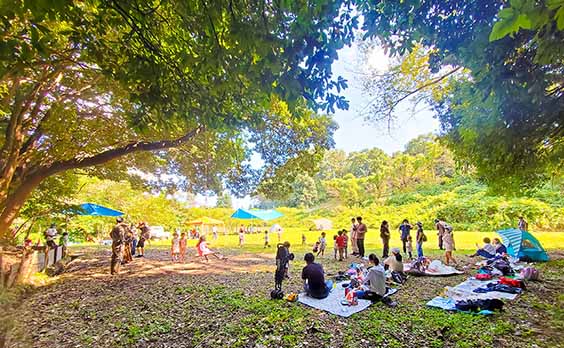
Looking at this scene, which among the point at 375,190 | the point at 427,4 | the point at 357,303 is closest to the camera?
the point at 427,4

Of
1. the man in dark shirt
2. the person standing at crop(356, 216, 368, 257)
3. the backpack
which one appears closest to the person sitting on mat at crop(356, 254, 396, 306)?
the man in dark shirt

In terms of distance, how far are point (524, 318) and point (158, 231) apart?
26.0m

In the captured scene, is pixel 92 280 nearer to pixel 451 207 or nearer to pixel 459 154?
pixel 459 154

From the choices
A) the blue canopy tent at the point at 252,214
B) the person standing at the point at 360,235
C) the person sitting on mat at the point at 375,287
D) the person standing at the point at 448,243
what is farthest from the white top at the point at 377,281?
the blue canopy tent at the point at 252,214

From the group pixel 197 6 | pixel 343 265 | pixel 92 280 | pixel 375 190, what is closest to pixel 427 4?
pixel 197 6

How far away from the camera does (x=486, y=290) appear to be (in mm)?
6289

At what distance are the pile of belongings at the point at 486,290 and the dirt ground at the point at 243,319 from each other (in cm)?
22

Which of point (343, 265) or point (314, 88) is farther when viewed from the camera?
point (343, 265)

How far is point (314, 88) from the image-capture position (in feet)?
11.4

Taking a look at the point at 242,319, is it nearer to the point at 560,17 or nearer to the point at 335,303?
the point at 335,303

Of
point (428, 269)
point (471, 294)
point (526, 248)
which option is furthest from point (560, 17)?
point (526, 248)

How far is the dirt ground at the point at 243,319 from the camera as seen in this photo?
14.1ft

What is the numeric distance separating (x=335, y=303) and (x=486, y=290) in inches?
138

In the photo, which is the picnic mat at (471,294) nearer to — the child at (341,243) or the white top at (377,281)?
the white top at (377,281)
